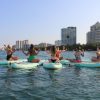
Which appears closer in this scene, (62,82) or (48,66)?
(62,82)

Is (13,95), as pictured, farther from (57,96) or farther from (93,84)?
(93,84)

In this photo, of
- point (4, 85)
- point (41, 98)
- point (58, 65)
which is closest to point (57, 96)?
point (41, 98)

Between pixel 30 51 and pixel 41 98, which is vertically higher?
pixel 30 51

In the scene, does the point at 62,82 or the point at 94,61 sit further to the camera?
the point at 94,61

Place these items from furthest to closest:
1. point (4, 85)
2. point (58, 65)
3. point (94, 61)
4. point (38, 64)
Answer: point (94, 61), point (38, 64), point (58, 65), point (4, 85)

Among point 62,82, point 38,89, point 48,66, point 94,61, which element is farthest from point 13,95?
point 94,61

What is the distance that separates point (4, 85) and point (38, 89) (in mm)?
2480

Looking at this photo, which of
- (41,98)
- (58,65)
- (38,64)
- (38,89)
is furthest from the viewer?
(38,64)

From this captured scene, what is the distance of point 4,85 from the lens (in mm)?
18188

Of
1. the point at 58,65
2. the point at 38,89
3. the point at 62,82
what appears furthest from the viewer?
the point at 58,65

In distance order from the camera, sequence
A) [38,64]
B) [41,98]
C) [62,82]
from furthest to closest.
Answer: [38,64] → [62,82] → [41,98]

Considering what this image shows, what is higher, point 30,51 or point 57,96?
point 30,51

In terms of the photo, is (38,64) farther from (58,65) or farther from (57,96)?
(57,96)

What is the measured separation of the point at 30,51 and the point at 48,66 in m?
2.71
